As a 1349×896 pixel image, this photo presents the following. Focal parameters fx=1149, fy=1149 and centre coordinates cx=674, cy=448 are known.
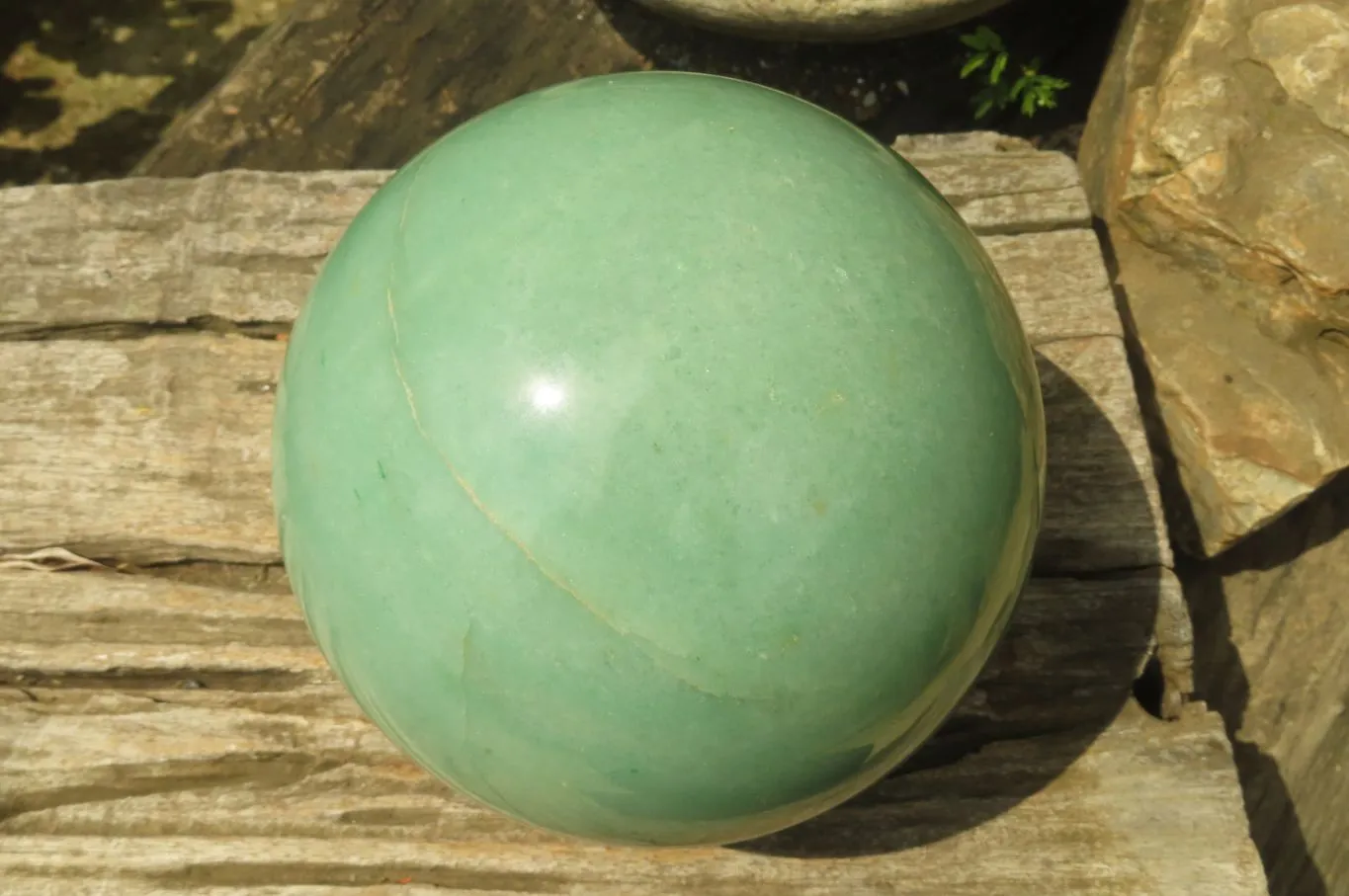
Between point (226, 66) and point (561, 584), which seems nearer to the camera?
point (561, 584)

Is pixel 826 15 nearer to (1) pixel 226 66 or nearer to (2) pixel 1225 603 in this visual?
(2) pixel 1225 603

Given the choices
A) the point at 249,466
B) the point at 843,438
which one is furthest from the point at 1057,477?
the point at 249,466

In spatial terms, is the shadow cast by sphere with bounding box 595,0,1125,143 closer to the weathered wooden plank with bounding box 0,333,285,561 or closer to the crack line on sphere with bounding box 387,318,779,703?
the weathered wooden plank with bounding box 0,333,285,561

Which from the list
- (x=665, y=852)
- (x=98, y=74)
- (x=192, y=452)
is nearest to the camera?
(x=665, y=852)

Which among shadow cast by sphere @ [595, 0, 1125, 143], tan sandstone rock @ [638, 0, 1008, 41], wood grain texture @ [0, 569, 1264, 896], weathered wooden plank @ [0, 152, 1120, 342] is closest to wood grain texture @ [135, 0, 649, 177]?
shadow cast by sphere @ [595, 0, 1125, 143]

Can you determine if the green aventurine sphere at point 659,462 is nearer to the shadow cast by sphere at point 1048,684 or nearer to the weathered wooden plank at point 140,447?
the shadow cast by sphere at point 1048,684

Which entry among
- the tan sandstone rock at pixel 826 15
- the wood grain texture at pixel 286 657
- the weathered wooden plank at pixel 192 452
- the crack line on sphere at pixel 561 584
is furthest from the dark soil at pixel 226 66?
the crack line on sphere at pixel 561 584

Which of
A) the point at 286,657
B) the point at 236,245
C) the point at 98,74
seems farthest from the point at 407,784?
the point at 98,74
